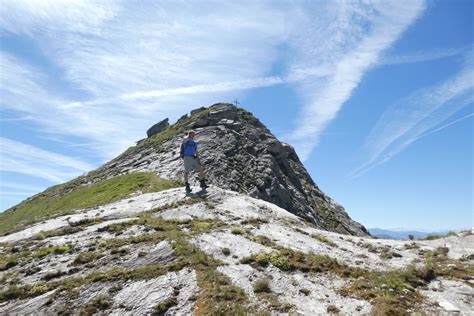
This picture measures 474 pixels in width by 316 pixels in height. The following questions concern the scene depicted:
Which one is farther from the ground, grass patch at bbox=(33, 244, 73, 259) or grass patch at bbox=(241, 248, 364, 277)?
grass patch at bbox=(33, 244, 73, 259)

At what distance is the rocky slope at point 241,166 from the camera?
200ft

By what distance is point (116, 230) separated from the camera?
78.6 feet

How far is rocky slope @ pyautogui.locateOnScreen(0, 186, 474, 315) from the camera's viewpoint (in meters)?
13.1

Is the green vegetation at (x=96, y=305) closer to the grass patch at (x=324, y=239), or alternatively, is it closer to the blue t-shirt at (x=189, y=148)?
the grass patch at (x=324, y=239)

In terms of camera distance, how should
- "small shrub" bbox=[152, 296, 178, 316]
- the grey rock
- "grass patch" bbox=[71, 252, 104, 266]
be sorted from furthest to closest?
the grey rock, "grass patch" bbox=[71, 252, 104, 266], "small shrub" bbox=[152, 296, 178, 316]

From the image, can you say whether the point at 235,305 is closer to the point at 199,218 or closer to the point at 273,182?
the point at 199,218

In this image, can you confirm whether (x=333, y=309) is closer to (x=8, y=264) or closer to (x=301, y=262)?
(x=301, y=262)

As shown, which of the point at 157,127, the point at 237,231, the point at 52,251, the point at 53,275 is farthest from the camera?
the point at 157,127

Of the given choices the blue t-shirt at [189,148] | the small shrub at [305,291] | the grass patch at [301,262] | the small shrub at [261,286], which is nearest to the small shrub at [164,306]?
the small shrub at [261,286]

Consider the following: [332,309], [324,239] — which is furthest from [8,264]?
[324,239]

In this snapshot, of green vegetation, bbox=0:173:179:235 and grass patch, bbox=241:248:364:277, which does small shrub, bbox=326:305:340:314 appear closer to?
grass patch, bbox=241:248:364:277

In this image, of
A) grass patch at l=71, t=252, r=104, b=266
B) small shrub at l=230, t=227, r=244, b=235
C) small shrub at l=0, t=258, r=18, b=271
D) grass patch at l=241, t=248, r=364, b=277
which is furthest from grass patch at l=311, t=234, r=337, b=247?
small shrub at l=0, t=258, r=18, b=271

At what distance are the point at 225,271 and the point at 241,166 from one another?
1972 inches

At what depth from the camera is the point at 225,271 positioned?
15.6 m
